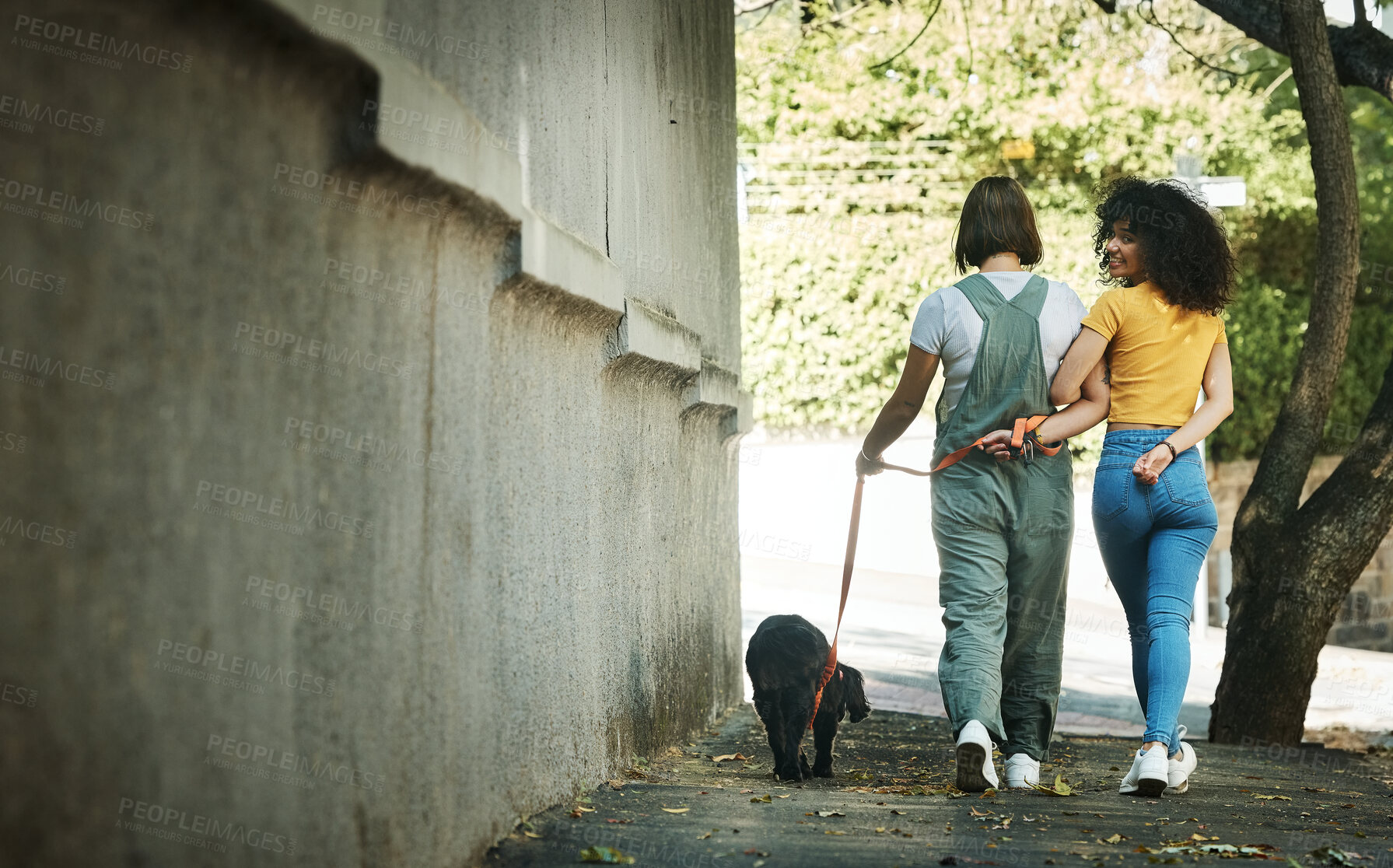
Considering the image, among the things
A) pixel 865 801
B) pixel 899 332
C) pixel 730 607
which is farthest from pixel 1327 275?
pixel 899 332

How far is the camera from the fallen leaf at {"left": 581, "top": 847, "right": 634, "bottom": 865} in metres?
2.96

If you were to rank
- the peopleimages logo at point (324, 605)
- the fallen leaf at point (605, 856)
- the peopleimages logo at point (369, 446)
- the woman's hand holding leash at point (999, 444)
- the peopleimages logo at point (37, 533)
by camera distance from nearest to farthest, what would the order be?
1. the peopleimages logo at point (37, 533)
2. the peopleimages logo at point (324, 605)
3. the peopleimages logo at point (369, 446)
4. the fallen leaf at point (605, 856)
5. the woman's hand holding leash at point (999, 444)

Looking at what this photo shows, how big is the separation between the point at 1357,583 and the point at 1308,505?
10.3 m

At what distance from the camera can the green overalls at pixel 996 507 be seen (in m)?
4.54

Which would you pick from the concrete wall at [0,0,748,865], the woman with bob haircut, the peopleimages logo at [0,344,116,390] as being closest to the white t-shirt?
the woman with bob haircut

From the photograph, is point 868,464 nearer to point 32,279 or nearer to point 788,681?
point 788,681

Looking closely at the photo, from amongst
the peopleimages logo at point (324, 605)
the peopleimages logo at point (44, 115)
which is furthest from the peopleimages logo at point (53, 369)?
the peopleimages logo at point (324, 605)

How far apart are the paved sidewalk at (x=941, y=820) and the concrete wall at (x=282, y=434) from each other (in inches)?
12.1

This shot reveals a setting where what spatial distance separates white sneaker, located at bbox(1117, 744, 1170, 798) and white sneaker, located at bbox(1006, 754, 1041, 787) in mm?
368

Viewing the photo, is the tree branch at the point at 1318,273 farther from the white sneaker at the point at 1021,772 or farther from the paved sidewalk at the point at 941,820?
the white sneaker at the point at 1021,772

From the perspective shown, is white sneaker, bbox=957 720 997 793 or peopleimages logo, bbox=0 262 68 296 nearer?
peopleimages logo, bbox=0 262 68 296

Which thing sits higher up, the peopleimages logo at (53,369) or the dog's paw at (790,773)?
the peopleimages logo at (53,369)

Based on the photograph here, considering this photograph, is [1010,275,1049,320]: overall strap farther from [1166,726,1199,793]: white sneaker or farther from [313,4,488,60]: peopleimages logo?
[313,4,488,60]: peopleimages logo

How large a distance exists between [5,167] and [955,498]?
340 cm
